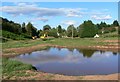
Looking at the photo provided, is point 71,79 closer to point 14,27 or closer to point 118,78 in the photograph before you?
point 118,78

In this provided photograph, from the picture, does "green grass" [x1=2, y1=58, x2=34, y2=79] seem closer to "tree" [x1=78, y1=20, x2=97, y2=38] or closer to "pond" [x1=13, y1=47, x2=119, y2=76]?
"pond" [x1=13, y1=47, x2=119, y2=76]

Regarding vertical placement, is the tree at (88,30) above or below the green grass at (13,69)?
above

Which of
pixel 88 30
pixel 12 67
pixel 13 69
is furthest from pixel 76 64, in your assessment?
pixel 88 30

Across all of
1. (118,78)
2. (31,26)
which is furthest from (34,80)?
(31,26)

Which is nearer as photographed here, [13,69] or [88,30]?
[13,69]

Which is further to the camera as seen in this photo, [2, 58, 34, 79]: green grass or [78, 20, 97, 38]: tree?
[78, 20, 97, 38]: tree

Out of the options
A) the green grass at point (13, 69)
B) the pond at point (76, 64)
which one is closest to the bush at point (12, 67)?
the green grass at point (13, 69)

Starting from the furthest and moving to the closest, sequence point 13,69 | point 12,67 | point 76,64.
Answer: point 76,64 < point 12,67 < point 13,69

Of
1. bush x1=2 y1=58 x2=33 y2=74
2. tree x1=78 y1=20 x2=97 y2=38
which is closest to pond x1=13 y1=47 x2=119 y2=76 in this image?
bush x1=2 y1=58 x2=33 y2=74

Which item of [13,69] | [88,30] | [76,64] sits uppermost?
[88,30]

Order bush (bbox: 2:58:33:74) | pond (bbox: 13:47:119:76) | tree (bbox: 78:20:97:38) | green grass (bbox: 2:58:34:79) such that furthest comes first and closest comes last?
tree (bbox: 78:20:97:38), pond (bbox: 13:47:119:76), bush (bbox: 2:58:33:74), green grass (bbox: 2:58:34:79)

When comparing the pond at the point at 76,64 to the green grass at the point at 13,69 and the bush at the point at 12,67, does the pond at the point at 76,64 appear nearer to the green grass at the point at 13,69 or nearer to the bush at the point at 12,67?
the bush at the point at 12,67

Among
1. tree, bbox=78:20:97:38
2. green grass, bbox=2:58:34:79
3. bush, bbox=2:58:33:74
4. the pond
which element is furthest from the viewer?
tree, bbox=78:20:97:38

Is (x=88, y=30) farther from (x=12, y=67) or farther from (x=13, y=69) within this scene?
(x=13, y=69)
